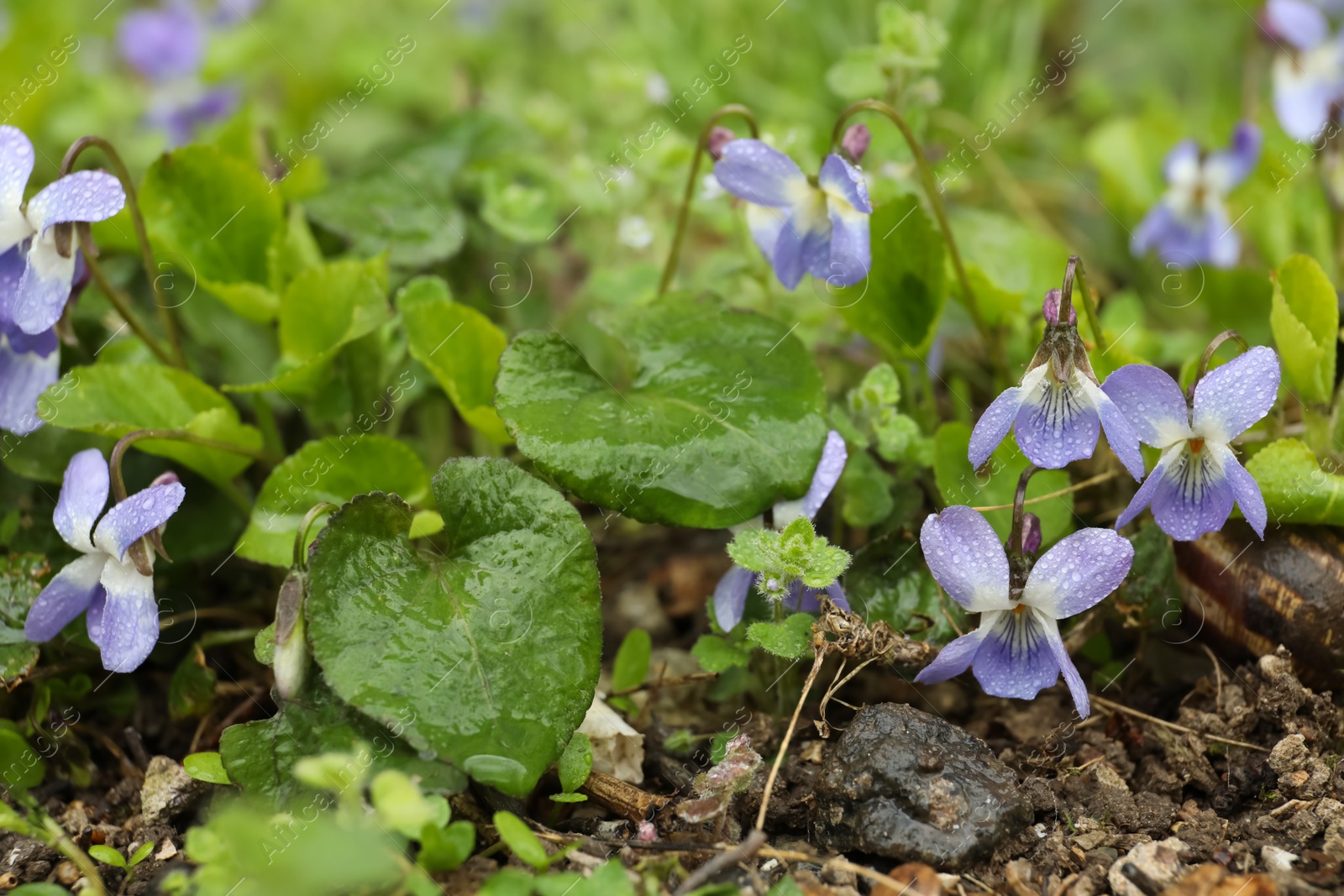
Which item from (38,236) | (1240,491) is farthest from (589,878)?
A: (38,236)

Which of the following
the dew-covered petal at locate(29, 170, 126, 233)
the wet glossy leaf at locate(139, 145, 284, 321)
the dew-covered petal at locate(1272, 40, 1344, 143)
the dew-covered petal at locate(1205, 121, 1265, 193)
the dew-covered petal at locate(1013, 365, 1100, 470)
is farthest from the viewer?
the dew-covered petal at locate(1272, 40, 1344, 143)

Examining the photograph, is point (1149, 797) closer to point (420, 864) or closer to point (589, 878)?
point (589, 878)

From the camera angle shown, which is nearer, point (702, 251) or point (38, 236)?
point (38, 236)

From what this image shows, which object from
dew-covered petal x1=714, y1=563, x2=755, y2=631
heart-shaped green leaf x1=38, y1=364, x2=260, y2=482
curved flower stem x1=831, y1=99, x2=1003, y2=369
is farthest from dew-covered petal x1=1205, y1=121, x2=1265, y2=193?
heart-shaped green leaf x1=38, y1=364, x2=260, y2=482

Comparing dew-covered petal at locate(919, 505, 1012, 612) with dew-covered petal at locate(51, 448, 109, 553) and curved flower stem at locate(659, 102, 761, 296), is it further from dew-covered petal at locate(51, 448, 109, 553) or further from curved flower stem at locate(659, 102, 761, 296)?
dew-covered petal at locate(51, 448, 109, 553)

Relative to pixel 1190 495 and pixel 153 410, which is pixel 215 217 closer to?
pixel 153 410

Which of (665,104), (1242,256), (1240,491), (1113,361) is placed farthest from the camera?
(665,104)

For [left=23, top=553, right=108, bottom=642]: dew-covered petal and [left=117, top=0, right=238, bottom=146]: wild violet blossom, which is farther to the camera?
[left=117, top=0, right=238, bottom=146]: wild violet blossom

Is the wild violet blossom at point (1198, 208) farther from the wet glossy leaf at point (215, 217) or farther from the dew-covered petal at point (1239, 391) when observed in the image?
the wet glossy leaf at point (215, 217)
